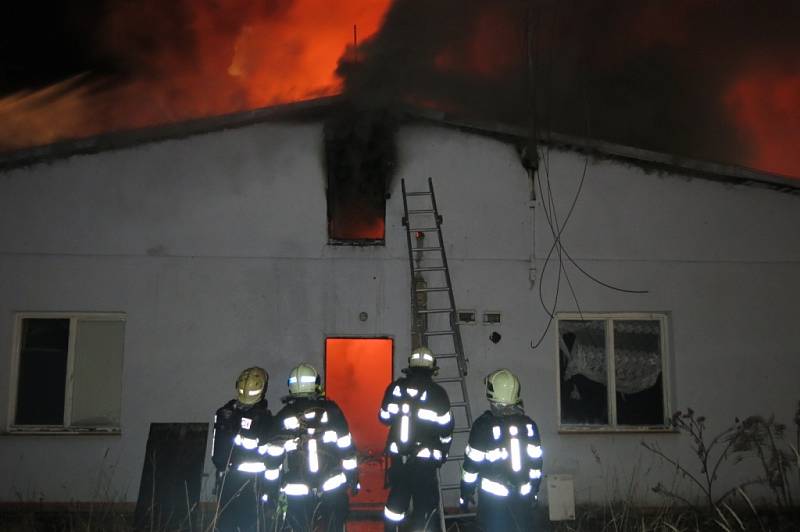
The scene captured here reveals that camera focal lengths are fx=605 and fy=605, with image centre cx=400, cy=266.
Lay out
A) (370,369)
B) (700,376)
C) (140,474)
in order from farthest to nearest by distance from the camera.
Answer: (370,369) → (700,376) → (140,474)

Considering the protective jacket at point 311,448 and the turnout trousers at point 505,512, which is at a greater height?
the protective jacket at point 311,448

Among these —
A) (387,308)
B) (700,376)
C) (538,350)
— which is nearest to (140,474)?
(387,308)

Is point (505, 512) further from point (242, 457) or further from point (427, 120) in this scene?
point (427, 120)

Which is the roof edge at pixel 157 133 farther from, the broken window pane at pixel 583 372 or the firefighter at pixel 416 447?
the broken window pane at pixel 583 372

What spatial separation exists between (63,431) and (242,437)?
9.54 feet

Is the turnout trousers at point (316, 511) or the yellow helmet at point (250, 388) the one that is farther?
the yellow helmet at point (250, 388)

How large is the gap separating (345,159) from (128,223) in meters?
2.46

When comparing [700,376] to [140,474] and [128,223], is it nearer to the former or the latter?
[140,474]

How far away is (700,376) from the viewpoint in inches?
261

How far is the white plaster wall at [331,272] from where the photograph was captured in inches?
252

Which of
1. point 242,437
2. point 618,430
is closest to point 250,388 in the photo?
point 242,437

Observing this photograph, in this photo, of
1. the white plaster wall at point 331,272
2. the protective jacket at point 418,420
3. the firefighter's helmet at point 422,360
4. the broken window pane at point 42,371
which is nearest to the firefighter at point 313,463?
the protective jacket at point 418,420

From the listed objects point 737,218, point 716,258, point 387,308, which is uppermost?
point 737,218

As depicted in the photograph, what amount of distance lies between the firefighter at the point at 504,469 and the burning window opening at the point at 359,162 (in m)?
2.93
